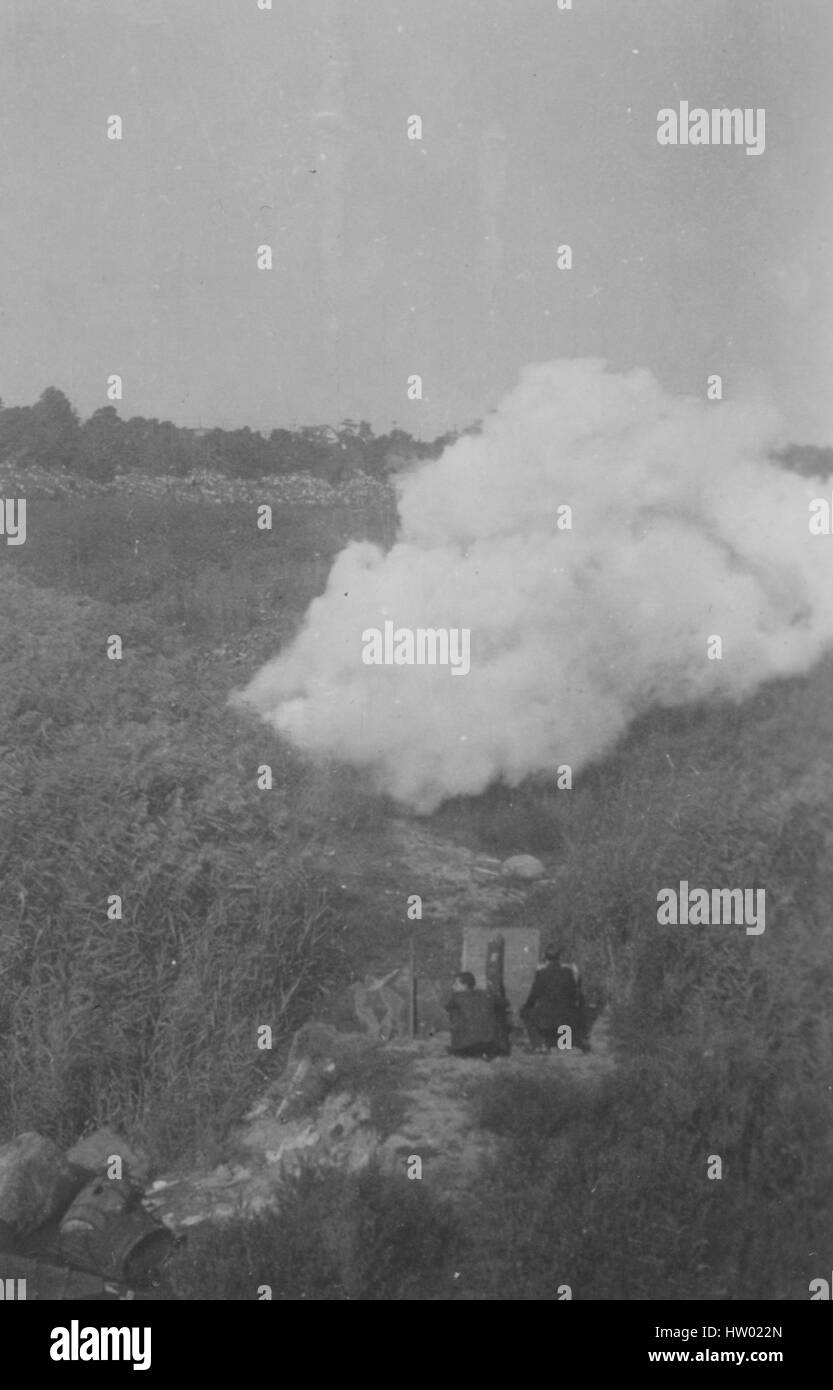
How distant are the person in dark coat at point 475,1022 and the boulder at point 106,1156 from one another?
1.43 metres

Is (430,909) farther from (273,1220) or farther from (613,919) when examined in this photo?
(273,1220)

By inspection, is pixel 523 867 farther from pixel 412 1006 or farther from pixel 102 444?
pixel 102 444

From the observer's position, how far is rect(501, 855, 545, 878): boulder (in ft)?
16.9

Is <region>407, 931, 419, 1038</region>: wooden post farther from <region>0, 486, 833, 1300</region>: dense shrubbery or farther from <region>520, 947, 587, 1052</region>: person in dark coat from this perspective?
<region>520, 947, 587, 1052</region>: person in dark coat

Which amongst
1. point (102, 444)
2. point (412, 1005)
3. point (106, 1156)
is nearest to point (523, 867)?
point (412, 1005)

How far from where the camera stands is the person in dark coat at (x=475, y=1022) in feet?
15.2

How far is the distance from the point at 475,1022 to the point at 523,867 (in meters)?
0.82

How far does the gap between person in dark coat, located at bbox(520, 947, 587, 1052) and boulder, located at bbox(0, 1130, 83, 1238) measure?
2042mm

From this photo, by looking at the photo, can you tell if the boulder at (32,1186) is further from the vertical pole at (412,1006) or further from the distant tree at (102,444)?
the distant tree at (102,444)

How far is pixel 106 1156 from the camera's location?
4.58 metres

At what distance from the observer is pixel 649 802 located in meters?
5.30

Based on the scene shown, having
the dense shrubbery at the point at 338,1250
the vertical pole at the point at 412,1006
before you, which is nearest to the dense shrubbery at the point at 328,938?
the dense shrubbery at the point at 338,1250

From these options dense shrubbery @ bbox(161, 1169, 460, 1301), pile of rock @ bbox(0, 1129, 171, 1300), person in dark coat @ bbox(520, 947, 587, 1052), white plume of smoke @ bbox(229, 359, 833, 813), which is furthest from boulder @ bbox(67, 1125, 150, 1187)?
white plume of smoke @ bbox(229, 359, 833, 813)
